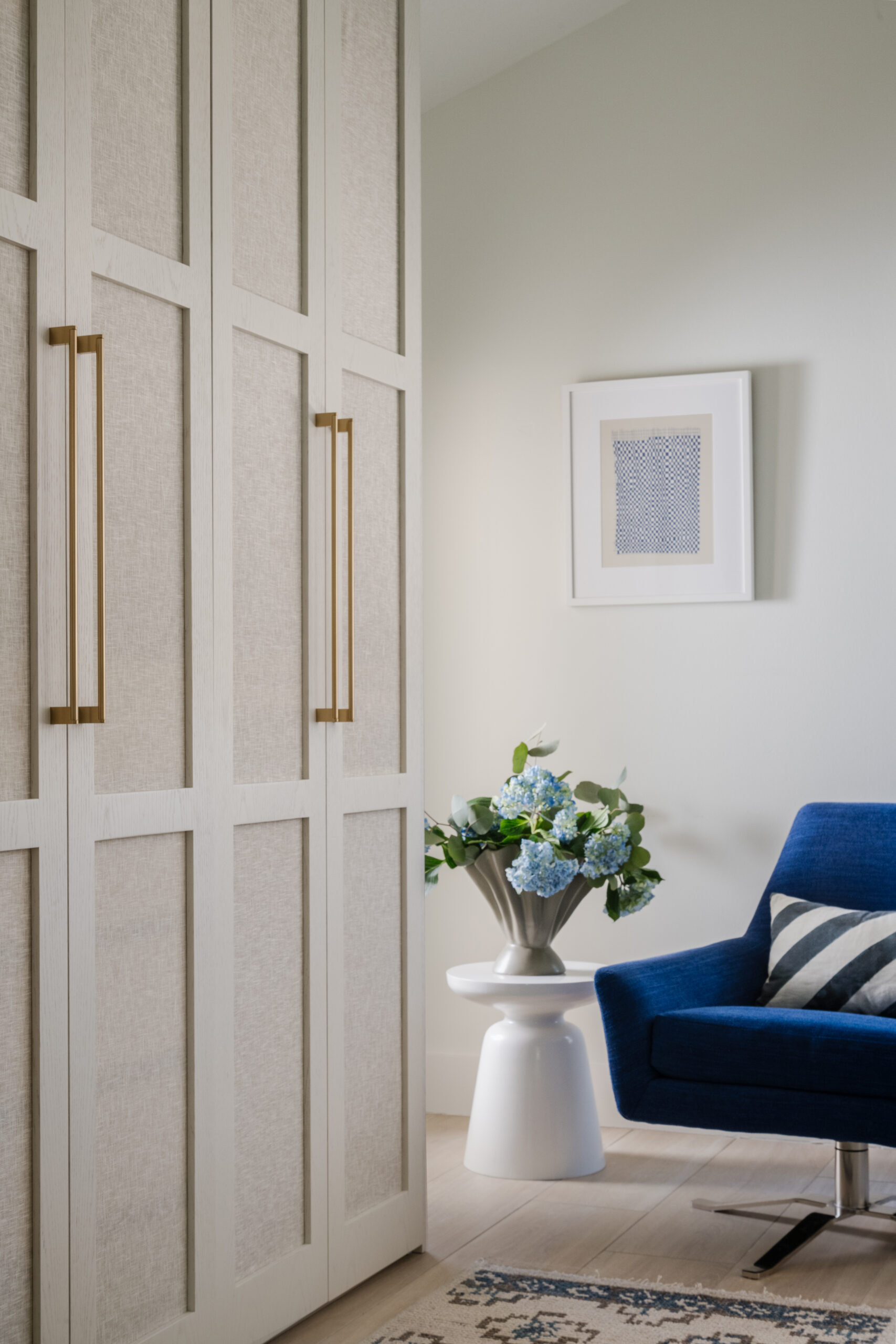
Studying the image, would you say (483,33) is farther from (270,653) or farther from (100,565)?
(100,565)

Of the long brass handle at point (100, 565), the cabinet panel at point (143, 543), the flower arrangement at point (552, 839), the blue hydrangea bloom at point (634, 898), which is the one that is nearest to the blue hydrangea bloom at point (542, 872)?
the flower arrangement at point (552, 839)

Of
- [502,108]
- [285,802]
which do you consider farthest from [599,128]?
[285,802]

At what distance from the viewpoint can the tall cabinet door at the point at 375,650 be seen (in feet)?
8.39

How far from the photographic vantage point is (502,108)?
3.93 meters

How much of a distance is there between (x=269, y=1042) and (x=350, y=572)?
0.80 meters

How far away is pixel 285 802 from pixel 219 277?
85 centimetres

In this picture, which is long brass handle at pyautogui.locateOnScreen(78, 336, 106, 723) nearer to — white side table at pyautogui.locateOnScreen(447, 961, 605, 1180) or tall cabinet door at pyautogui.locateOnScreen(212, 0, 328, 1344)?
tall cabinet door at pyautogui.locateOnScreen(212, 0, 328, 1344)

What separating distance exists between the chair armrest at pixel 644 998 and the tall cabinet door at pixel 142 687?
2.88 ft

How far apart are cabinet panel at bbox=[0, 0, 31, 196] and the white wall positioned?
217cm

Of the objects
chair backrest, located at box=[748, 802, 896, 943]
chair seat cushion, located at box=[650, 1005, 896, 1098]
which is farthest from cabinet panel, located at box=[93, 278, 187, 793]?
chair backrest, located at box=[748, 802, 896, 943]

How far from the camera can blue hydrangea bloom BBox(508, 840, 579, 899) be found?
10.6 ft

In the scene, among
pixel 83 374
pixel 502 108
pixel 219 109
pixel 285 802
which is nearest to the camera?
pixel 83 374

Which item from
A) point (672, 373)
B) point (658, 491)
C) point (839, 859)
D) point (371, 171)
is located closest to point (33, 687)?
point (371, 171)

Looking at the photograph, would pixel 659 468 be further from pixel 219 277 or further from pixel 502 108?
pixel 219 277
